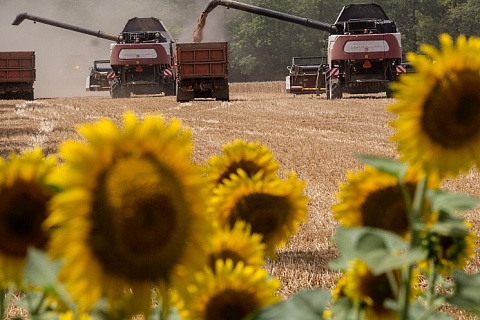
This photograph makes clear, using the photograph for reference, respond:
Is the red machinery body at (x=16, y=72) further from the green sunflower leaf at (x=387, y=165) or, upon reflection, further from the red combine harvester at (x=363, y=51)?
the green sunflower leaf at (x=387, y=165)

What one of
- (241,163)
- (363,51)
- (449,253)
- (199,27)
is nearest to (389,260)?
(449,253)

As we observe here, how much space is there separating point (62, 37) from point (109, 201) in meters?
76.6

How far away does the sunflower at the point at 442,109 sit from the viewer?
106 cm

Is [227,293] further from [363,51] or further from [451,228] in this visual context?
[363,51]

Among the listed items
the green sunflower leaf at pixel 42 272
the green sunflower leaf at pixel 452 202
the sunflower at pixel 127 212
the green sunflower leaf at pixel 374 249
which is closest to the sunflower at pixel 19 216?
the green sunflower leaf at pixel 42 272

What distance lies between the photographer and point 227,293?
1.16 meters

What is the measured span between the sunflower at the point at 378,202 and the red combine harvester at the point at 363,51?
82.3 ft

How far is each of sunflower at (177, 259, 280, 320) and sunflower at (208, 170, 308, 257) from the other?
0.66 ft

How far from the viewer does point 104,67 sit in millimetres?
43656

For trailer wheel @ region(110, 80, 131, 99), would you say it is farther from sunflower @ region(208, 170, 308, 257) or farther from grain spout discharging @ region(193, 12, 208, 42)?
sunflower @ region(208, 170, 308, 257)

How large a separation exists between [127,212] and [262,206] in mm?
545

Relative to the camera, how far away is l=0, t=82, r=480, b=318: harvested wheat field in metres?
5.68

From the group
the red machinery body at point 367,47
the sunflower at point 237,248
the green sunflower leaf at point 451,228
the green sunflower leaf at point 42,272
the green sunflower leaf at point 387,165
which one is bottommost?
the sunflower at point 237,248

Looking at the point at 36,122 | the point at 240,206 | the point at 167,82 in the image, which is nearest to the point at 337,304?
the point at 240,206
